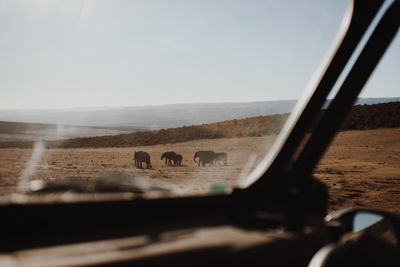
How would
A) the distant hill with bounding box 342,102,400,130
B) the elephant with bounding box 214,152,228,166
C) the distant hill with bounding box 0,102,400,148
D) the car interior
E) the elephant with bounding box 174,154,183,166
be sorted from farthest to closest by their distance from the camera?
the distant hill with bounding box 342,102,400,130 → the elephant with bounding box 174,154,183,166 → the elephant with bounding box 214,152,228,166 → the distant hill with bounding box 0,102,400,148 → the car interior

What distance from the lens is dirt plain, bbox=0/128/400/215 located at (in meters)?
2.29

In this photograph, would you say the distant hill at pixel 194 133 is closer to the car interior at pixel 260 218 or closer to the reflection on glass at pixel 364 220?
the car interior at pixel 260 218

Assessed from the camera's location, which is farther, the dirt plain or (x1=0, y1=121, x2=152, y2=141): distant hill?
(x1=0, y1=121, x2=152, y2=141): distant hill

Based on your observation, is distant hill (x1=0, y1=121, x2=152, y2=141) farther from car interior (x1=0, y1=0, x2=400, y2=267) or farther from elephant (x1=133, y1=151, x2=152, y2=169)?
elephant (x1=133, y1=151, x2=152, y2=169)

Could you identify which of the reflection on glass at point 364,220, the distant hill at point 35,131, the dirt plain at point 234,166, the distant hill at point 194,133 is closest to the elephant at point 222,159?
the dirt plain at point 234,166

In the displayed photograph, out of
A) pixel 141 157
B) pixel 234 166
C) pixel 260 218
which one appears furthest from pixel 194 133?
pixel 141 157

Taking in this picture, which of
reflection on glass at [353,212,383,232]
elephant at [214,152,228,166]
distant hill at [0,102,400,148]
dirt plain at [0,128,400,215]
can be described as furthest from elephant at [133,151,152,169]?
reflection on glass at [353,212,383,232]

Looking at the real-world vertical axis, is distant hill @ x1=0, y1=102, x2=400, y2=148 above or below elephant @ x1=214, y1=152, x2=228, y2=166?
above

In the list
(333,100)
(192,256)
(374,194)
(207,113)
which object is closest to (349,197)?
(374,194)

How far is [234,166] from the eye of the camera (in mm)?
3385

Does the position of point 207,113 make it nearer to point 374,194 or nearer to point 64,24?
point 64,24

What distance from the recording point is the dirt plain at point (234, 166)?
2295mm

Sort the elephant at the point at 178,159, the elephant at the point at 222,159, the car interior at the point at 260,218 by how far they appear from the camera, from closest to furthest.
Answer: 1. the car interior at the point at 260,218
2. the elephant at the point at 222,159
3. the elephant at the point at 178,159

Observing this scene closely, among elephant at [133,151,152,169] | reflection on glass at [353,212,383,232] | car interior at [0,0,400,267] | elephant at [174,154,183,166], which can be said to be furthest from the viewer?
elephant at [174,154,183,166]
